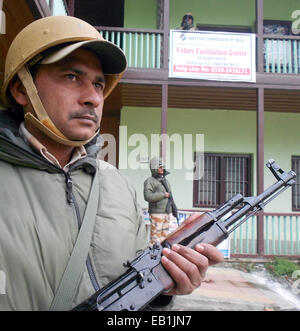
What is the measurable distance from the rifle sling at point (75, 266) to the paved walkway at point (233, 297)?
10.4ft

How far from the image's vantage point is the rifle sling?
115 centimetres

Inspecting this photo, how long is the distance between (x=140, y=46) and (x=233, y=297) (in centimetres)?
650

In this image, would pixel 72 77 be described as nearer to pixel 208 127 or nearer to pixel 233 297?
pixel 233 297

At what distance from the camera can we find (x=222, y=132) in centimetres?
996

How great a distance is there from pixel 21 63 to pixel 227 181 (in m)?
9.05

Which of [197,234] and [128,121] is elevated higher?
[128,121]

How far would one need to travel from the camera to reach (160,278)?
4.56 feet

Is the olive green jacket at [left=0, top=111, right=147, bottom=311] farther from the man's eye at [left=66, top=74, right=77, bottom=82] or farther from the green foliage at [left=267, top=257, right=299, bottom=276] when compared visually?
the green foliage at [left=267, top=257, right=299, bottom=276]

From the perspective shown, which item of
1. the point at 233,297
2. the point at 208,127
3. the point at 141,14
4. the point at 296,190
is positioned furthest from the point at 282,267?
the point at 141,14

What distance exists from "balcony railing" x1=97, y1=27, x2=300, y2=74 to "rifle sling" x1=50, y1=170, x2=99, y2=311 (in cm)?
755

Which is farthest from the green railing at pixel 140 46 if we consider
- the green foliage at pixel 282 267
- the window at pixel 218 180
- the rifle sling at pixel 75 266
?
the rifle sling at pixel 75 266

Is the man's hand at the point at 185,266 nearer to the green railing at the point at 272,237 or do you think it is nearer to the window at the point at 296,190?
the green railing at the point at 272,237

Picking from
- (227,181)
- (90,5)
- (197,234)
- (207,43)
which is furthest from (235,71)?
(197,234)
